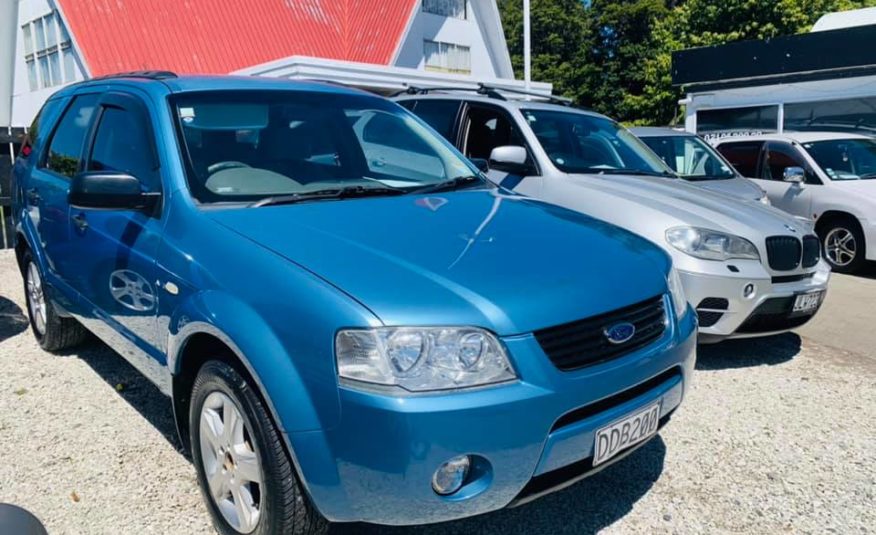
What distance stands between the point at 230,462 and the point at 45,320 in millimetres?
3012

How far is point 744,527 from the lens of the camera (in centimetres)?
279

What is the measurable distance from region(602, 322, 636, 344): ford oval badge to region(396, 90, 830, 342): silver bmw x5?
2079 millimetres

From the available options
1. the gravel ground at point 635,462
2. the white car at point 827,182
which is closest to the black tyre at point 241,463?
the gravel ground at point 635,462

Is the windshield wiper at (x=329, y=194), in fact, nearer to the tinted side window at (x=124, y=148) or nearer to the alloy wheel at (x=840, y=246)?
the tinted side window at (x=124, y=148)

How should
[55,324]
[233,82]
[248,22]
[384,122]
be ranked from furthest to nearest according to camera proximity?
[248,22], [55,324], [384,122], [233,82]

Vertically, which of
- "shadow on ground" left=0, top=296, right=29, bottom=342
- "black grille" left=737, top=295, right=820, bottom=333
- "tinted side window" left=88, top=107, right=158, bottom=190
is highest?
"tinted side window" left=88, top=107, right=158, bottom=190

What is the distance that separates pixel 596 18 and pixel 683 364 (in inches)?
1506

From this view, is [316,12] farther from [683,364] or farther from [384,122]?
[683,364]

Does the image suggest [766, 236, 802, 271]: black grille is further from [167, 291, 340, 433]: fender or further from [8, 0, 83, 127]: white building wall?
[8, 0, 83, 127]: white building wall

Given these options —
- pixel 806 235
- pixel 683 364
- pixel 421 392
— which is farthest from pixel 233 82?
pixel 806 235

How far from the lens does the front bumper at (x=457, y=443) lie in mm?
2018

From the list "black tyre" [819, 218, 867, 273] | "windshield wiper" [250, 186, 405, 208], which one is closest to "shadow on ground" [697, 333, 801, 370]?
"windshield wiper" [250, 186, 405, 208]

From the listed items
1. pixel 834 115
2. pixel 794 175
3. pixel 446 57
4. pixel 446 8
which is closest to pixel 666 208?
pixel 794 175

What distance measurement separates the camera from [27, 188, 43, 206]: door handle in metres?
4.31
